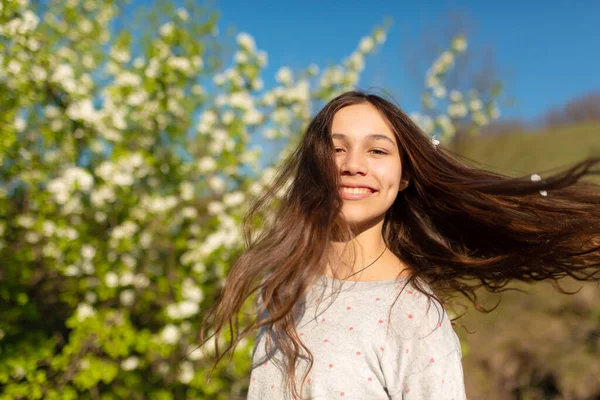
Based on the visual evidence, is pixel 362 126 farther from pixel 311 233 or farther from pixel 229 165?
pixel 229 165

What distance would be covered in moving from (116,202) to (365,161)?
2.21 m

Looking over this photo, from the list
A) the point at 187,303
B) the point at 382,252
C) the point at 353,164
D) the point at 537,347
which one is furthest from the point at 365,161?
the point at 537,347

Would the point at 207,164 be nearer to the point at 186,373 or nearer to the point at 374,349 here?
the point at 186,373

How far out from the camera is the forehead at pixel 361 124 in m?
1.55

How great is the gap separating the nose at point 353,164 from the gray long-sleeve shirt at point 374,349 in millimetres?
313

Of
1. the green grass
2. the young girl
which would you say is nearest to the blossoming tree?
the young girl

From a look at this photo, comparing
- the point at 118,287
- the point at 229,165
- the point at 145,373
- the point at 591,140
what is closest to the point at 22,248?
the point at 118,287

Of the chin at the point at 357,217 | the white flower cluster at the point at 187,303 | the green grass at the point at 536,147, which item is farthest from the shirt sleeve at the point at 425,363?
the green grass at the point at 536,147

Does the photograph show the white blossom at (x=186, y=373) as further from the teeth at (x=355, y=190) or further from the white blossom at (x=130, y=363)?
the teeth at (x=355, y=190)

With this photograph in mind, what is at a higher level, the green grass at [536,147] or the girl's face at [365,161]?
the girl's face at [365,161]

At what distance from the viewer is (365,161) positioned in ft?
4.97

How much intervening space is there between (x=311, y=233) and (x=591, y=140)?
34.8 ft

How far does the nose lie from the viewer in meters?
1.50

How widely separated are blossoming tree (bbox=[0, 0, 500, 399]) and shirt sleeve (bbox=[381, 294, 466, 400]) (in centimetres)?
180
